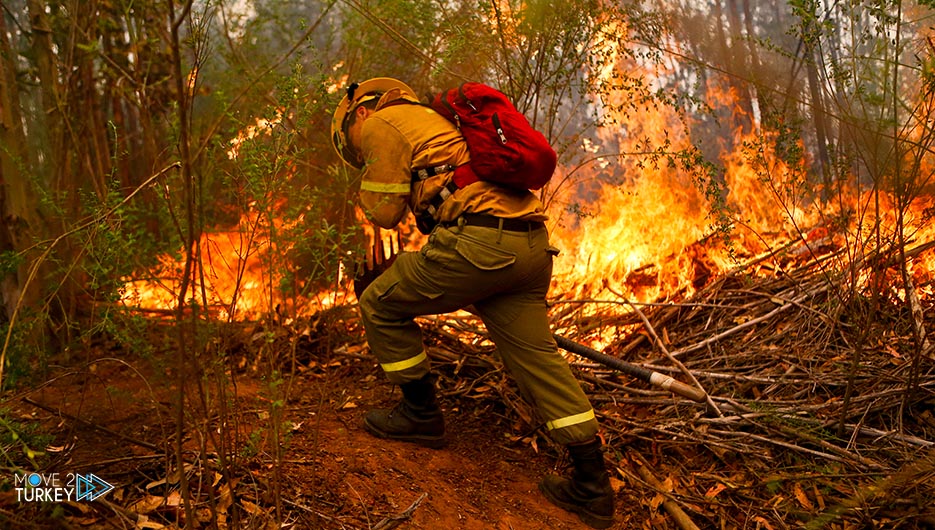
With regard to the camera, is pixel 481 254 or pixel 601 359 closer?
pixel 481 254

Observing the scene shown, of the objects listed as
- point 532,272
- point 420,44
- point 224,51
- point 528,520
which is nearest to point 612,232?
point 420,44

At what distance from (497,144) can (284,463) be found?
1.74 meters

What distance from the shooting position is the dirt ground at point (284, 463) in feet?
8.63

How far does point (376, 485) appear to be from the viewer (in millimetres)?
3170

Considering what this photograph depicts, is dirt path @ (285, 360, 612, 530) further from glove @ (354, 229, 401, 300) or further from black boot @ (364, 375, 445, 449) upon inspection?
glove @ (354, 229, 401, 300)

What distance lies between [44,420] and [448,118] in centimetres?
263

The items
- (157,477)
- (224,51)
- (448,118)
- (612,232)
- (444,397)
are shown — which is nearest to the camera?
(157,477)

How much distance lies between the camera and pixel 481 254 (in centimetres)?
317

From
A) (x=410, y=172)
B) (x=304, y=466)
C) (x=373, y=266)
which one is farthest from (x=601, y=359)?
(x=304, y=466)

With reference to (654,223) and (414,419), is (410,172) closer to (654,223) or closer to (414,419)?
(414,419)

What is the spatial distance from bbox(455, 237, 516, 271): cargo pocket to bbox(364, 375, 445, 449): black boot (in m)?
0.81

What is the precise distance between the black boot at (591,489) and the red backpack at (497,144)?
1276mm

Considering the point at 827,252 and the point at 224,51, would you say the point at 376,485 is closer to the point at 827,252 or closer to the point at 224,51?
the point at 827,252
